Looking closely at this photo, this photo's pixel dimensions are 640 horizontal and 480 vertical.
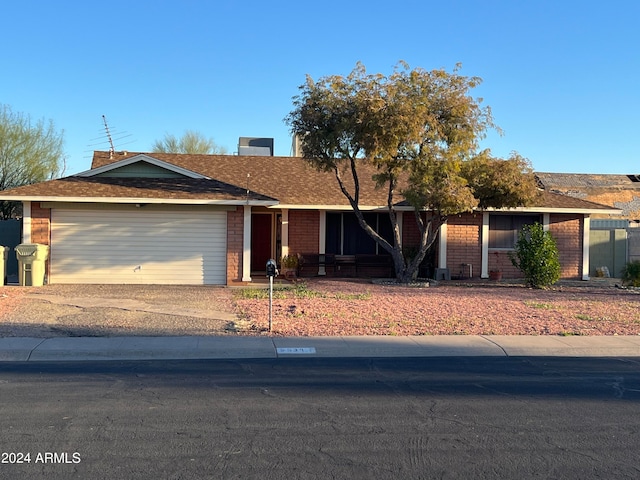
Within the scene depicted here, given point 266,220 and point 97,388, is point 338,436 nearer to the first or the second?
point 97,388

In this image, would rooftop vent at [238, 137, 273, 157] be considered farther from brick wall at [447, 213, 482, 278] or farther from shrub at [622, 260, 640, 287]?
shrub at [622, 260, 640, 287]

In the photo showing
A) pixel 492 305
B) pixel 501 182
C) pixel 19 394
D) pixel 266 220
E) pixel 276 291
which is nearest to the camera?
pixel 19 394

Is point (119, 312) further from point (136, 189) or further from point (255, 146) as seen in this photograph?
point (255, 146)

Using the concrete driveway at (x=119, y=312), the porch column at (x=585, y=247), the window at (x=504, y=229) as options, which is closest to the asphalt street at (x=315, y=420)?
the concrete driveway at (x=119, y=312)

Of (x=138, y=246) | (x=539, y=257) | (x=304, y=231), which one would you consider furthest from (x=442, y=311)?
(x=138, y=246)

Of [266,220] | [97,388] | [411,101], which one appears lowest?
[97,388]

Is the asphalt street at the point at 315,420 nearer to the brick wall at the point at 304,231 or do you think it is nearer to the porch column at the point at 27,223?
the porch column at the point at 27,223

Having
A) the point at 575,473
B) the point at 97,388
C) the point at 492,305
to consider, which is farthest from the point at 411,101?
the point at 575,473

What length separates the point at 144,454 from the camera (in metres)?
5.18

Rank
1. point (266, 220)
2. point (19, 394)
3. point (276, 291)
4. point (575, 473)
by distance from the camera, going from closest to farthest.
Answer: point (575, 473)
point (19, 394)
point (276, 291)
point (266, 220)

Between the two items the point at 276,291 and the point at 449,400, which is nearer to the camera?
the point at 449,400

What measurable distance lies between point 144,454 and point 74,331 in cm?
635

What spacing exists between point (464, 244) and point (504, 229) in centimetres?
165

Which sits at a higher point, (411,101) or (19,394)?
(411,101)
